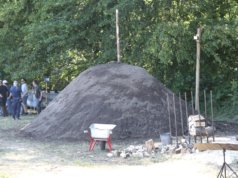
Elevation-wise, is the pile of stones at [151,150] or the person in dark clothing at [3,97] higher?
the person in dark clothing at [3,97]

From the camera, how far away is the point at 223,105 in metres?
23.8

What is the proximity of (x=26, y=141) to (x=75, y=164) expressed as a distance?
4.36m

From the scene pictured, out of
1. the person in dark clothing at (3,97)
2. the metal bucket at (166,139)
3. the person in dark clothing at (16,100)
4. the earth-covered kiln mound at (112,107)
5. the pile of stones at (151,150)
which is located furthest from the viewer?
the person in dark clothing at (3,97)

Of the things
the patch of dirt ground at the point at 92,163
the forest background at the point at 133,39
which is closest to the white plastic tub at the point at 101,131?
the patch of dirt ground at the point at 92,163

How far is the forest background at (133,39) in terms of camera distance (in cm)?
2080

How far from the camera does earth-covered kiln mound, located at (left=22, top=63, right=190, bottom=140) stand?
53.6 feet

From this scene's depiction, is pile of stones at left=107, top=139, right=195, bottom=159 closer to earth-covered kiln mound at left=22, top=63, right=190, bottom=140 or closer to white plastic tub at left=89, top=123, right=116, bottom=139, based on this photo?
white plastic tub at left=89, top=123, right=116, bottom=139

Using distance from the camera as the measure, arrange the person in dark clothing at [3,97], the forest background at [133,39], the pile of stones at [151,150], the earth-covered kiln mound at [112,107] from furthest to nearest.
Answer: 1. the person in dark clothing at [3,97]
2. the forest background at [133,39]
3. the earth-covered kiln mound at [112,107]
4. the pile of stones at [151,150]

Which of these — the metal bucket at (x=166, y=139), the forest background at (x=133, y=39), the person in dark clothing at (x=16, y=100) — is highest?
the forest background at (x=133, y=39)

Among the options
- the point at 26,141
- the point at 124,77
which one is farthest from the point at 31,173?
the point at 124,77

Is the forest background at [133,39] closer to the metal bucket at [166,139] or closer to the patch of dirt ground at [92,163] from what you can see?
the metal bucket at [166,139]

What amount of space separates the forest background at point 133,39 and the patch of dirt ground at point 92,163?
7389mm

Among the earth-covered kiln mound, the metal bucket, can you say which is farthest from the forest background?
the metal bucket

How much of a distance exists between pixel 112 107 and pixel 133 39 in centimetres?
648
